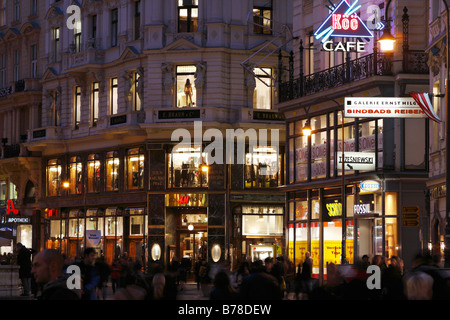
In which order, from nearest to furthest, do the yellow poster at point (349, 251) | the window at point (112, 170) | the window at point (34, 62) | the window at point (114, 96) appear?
the yellow poster at point (349, 251), the window at point (112, 170), the window at point (114, 96), the window at point (34, 62)

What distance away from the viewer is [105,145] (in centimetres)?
6034

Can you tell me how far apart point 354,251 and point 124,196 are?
64.3 ft

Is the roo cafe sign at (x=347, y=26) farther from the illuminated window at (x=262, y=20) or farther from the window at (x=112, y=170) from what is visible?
the window at (x=112, y=170)

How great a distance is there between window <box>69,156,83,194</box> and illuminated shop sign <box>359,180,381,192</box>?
26325 mm

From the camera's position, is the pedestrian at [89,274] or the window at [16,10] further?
the window at [16,10]

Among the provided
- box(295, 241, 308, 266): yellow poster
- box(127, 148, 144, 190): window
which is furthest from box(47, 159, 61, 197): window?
box(295, 241, 308, 266): yellow poster

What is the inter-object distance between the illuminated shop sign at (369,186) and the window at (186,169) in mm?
17498

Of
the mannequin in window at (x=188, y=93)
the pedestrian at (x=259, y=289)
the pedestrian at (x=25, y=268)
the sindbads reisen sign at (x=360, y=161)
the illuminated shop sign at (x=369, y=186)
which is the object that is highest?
the mannequin in window at (x=188, y=93)

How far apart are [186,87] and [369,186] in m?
19.0

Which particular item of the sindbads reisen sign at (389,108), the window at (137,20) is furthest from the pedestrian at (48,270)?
the window at (137,20)

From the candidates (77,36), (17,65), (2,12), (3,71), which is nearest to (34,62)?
(17,65)

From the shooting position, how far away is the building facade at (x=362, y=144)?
4016cm
